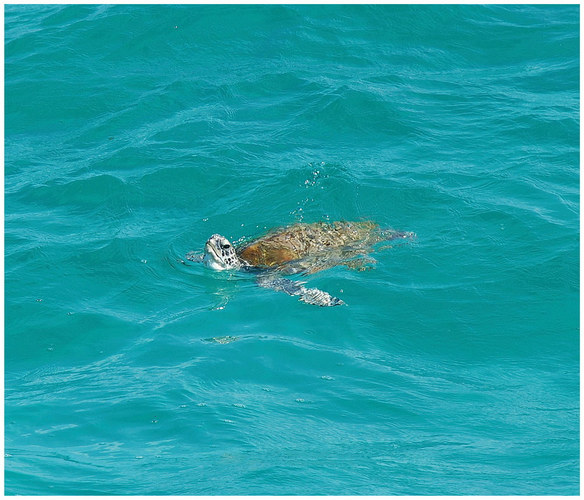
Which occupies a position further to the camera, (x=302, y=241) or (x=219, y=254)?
(x=302, y=241)

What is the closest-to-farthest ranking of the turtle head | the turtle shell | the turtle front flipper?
the turtle front flipper < the turtle head < the turtle shell

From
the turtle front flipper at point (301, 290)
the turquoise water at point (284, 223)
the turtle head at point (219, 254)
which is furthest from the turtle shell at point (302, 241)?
the turquoise water at point (284, 223)

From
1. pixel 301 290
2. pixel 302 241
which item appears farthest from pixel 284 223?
pixel 301 290

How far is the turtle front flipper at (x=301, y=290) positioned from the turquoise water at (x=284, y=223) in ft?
0.51

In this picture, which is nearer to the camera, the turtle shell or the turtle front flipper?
the turtle front flipper

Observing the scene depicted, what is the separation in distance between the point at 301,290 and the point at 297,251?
106cm

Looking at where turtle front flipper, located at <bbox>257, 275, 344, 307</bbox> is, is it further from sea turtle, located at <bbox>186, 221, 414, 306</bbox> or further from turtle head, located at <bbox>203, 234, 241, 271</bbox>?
turtle head, located at <bbox>203, 234, 241, 271</bbox>

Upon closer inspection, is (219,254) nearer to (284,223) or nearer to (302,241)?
(302,241)

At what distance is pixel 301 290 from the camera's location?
10859mm

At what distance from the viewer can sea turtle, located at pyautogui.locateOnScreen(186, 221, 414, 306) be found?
1123cm

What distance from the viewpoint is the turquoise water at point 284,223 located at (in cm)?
816

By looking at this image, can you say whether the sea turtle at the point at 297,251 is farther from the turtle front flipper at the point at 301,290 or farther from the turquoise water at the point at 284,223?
the turquoise water at the point at 284,223

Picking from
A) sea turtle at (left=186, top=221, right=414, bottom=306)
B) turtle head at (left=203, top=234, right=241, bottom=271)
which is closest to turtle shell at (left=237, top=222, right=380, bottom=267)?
sea turtle at (left=186, top=221, right=414, bottom=306)

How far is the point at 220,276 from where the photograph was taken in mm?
11438
